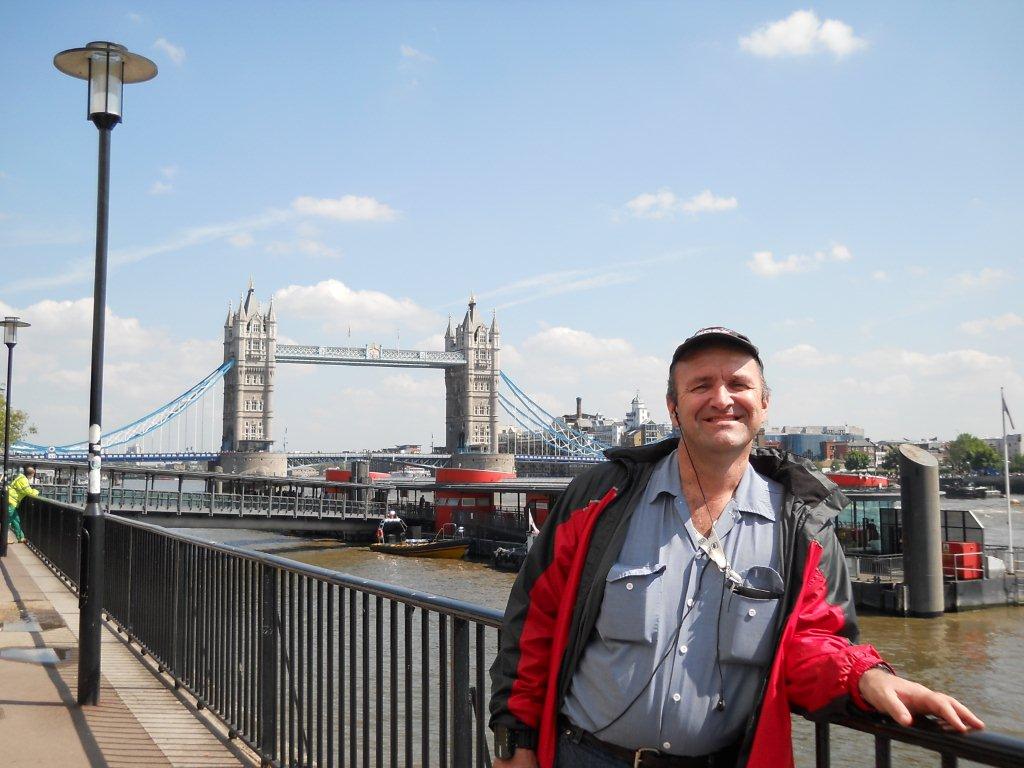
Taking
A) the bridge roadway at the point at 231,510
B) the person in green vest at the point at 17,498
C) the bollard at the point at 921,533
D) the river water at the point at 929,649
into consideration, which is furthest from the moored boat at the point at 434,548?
the person in green vest at the point at 17,498

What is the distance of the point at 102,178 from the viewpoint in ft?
17.4

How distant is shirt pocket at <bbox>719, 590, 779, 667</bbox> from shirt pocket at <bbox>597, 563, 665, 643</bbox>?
0.14 meters

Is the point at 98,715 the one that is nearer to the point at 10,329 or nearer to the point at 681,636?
the point at 681,636

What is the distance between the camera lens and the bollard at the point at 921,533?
808 inches

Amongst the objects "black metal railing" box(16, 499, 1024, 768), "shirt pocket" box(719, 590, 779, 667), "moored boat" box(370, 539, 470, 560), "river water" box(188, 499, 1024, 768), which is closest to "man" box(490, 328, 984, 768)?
"shirt pocket" box(719, 590, 779, 667)

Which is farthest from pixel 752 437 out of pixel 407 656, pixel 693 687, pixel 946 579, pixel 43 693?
pixel 946 579

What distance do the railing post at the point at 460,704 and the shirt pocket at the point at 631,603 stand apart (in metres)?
0.83

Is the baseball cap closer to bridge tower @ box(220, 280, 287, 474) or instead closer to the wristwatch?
the wristwatch

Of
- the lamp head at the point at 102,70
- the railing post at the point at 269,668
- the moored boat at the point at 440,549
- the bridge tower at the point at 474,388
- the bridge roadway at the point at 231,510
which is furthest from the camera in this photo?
the bridge tower at the point at 474,388

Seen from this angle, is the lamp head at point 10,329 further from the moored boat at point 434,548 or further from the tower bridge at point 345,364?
the tower bridge at point 345,364

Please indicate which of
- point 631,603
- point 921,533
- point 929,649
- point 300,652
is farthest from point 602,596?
point 921,533

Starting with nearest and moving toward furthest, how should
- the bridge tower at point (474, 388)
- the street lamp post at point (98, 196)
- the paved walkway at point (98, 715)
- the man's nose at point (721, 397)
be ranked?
the man's nose at point (721, 397) < the paved walkway at point (98, 715) < the street lamp post at point (98, 196) < the bridge tower at point (474, 388)

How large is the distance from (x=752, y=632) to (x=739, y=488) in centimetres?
29

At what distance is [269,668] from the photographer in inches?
149
